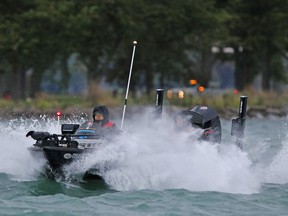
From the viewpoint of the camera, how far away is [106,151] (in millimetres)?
19594

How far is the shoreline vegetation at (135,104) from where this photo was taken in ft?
139

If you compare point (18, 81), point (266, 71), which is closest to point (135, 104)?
point (18, 81)

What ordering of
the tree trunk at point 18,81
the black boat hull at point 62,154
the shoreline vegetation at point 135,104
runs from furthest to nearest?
1. the tree trunk at point 18,81
2. the shoreline vegetation at point 135,104
3. the black boat hull at point 62,154

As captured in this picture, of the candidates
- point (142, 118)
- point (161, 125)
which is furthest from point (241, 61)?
point (161, 125)

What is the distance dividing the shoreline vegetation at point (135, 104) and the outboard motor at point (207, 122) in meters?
16.5

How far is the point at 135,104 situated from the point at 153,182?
26.9m

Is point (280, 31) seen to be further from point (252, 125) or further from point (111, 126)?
point (111, 126)

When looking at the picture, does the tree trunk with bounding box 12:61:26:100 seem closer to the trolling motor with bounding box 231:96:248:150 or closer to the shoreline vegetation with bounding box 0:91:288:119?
the shoreline vegetation with bounding box 0:91:288:119

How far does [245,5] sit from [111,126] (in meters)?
39.1

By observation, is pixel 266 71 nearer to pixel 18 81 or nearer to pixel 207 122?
pixel 18 81

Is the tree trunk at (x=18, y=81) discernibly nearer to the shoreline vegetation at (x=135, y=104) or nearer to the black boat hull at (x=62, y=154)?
the shoreline vegetation at (x=135, y=104)

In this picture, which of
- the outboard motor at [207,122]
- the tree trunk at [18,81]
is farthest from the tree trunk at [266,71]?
the outboard motor at [207,122]

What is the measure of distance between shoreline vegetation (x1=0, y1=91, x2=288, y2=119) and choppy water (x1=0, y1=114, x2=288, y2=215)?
1688 centimetres

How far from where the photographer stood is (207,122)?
70.7ft
